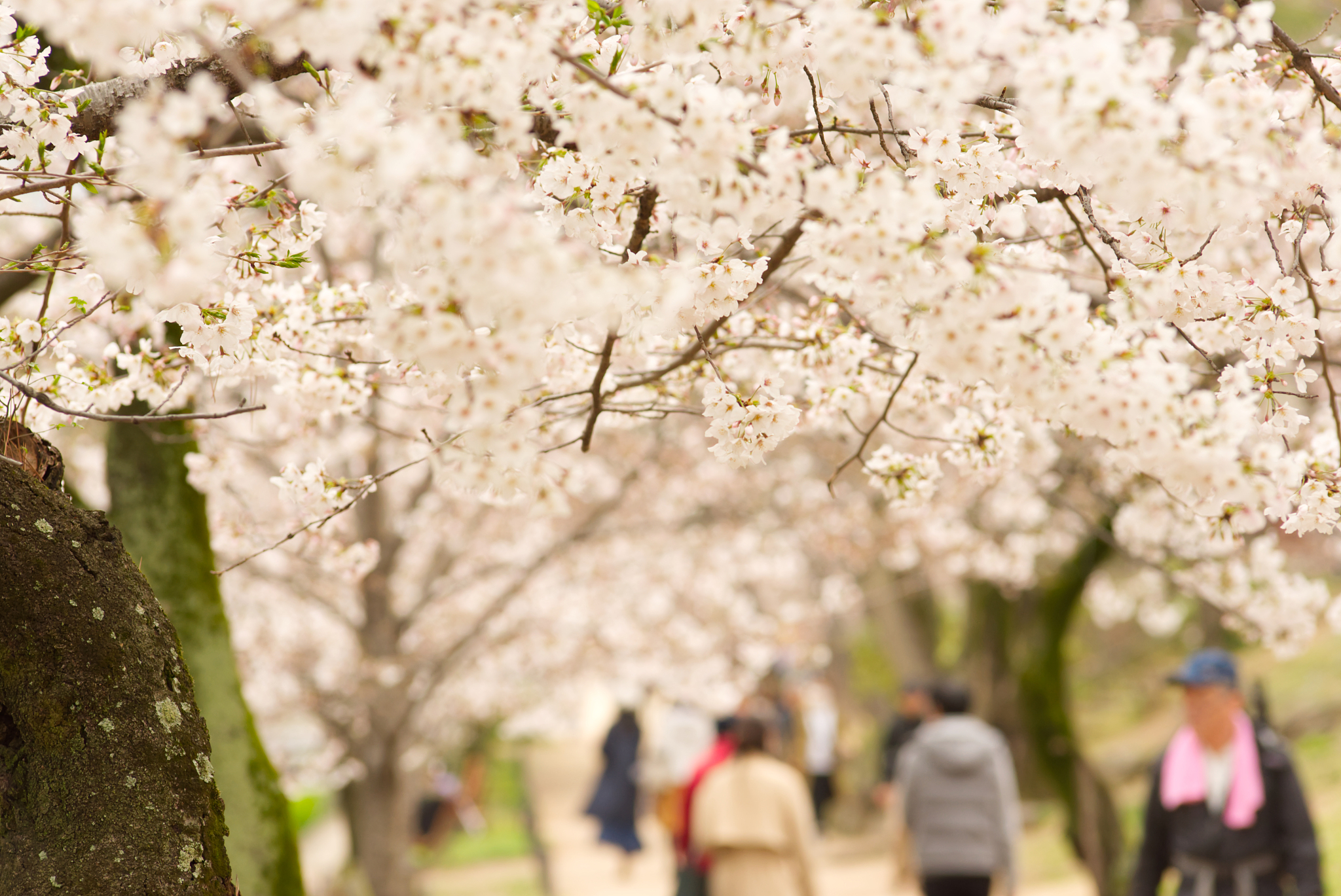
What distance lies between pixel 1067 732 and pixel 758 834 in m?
4.07

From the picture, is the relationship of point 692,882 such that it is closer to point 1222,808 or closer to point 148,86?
point 1222,808

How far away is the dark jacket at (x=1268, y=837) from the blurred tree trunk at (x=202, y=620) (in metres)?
3.58

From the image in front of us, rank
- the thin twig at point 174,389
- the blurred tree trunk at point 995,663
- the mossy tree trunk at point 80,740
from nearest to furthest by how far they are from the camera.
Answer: the mossy tree trunk at point 80,740, the thin twig at point 174,389, the blurred tree trunk at point 995,663

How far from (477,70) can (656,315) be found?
0.76 m

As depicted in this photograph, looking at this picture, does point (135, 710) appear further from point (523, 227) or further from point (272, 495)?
point (272, 495)

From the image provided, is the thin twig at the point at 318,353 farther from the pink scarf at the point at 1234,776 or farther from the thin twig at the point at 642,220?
the pink scarf at the point at 1234,776

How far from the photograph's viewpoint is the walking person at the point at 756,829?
20.2 ft

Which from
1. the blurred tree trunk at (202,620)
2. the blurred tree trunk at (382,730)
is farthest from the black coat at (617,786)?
the blurred tree trunk at (202,620)

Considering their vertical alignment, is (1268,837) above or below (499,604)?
below

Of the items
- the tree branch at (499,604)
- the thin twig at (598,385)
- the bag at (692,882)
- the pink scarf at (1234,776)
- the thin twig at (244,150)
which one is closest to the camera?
the thin twig at (244,150)

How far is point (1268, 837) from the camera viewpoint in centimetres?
464

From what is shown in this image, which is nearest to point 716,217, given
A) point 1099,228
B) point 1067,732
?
point 1099,228

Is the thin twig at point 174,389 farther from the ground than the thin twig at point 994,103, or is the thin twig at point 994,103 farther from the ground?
the thin twig at point 994,103

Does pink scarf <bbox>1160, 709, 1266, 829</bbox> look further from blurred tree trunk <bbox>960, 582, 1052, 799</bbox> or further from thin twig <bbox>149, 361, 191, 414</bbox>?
blurred tree trunk <bbox>960, 582, 1052, 799</bbox>
